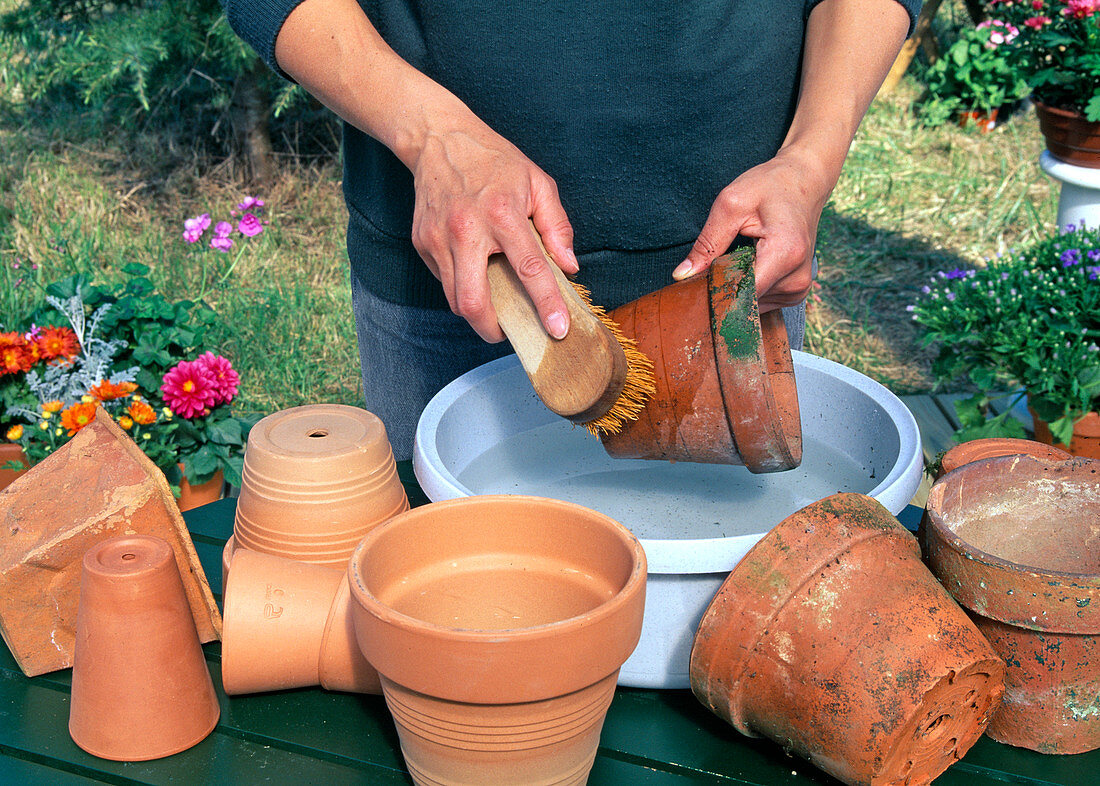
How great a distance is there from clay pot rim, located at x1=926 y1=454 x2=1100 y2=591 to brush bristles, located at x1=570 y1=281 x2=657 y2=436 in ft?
1.15

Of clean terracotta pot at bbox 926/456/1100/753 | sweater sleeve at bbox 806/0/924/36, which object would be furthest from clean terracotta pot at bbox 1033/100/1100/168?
clean terracotta pot at bbox 926/456/1100/753

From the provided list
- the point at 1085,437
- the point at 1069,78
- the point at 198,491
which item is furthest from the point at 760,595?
the point at 1069,78

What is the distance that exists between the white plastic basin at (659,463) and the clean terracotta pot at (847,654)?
0.86 feet

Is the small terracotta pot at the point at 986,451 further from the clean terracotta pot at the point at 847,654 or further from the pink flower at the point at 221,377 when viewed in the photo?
the pink flower at the point at 221,377

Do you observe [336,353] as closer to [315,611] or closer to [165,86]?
[165,86]

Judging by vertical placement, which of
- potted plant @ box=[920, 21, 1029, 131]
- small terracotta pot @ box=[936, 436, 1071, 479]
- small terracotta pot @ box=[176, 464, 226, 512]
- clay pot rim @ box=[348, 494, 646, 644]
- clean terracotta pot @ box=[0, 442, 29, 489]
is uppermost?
clay pot rim @ box=[348, 494, 646, 644]

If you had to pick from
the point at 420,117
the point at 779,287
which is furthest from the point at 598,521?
the point at 420,117

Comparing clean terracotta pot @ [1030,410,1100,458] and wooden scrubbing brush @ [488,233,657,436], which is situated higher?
wooden scrubbing brush @ [488,233,657,436]

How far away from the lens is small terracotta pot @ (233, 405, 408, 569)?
114 cm

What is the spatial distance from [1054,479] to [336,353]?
2743 millimetres

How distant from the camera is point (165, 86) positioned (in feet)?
14.2

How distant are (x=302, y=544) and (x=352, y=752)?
0.79 feet

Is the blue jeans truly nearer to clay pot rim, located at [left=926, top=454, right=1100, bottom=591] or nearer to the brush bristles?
the brush bristles

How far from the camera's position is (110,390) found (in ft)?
7.50
